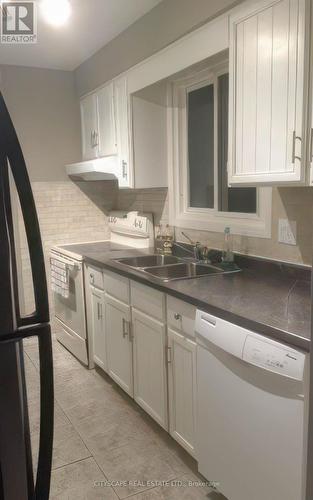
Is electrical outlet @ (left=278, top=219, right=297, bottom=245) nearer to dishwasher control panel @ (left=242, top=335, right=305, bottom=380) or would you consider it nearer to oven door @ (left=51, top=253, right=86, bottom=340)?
dishwasher control panel @ (left=242, top=335, right=305, bottom=380)

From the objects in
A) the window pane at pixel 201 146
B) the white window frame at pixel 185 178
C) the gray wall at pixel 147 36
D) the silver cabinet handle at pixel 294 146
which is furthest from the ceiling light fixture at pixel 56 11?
the silver cabinet handle at pixel 294 146

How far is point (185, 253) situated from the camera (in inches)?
116

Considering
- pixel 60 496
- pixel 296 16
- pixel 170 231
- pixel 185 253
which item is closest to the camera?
pixel 296 16

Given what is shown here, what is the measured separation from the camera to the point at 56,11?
2453mm

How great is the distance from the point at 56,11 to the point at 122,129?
874mm

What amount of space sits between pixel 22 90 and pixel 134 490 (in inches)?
126

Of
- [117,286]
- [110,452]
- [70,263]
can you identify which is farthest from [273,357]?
[70,263]

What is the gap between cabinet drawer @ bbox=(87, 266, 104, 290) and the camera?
2.91 metres

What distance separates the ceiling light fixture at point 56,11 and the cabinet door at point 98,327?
70.0 inches

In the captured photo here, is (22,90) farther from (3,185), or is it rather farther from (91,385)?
(3,185)

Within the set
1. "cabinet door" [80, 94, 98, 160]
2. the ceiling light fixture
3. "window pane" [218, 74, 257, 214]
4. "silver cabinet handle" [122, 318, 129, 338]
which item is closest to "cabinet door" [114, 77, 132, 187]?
"cabinet door" [80, 94, 98, 160]

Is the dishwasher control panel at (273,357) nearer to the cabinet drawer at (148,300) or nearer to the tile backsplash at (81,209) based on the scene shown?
the cabinet drawer at (148,300)

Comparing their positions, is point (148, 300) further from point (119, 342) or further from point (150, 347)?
point (119, 342)

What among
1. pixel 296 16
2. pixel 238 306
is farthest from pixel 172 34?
pixel 238 306
